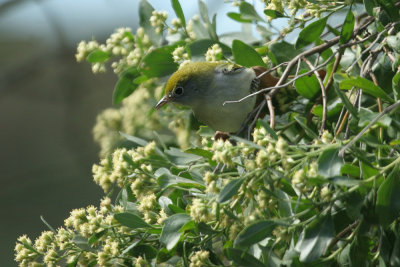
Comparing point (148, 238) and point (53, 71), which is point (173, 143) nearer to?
point (148, 238)

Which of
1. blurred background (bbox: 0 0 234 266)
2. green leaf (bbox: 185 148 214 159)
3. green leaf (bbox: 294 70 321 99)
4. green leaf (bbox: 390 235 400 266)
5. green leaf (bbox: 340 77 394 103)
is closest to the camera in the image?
green leaf (bbox: 390 235 400 266)

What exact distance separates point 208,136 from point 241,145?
30.5 inches

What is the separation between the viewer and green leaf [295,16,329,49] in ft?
5.10

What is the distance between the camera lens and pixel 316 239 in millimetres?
1136

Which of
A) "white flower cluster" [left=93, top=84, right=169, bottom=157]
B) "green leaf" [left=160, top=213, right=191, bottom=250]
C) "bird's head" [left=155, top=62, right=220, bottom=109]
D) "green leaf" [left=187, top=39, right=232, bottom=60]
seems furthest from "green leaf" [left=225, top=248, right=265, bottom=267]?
"white flower cluster" [left=93, top=84, right=169, bottom=157]

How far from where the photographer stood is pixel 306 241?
1.15 metres

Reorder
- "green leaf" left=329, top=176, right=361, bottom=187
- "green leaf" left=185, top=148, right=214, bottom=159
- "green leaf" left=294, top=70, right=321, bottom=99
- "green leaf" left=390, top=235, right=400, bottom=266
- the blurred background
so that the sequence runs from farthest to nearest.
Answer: the blurred background → "green leaf" left=294, top=70, right=321, bottom=99 → "green leaf" left=185, top=148, right=214, bottom=159 → "green leaf" left=390, top=235, right=400, bottom=266 → "green leaf" left=329, top=176, right=361, bottom=187

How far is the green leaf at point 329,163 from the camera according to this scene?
1.10 m

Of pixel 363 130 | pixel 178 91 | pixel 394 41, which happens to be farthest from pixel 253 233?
pixel 178 91

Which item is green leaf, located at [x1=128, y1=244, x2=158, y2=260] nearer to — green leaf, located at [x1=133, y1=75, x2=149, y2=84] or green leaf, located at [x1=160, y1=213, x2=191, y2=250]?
green leaf, located at [x1=160, y1=213, x2=191, y2=250]

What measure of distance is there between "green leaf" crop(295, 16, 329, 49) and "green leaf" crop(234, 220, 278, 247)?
66cm

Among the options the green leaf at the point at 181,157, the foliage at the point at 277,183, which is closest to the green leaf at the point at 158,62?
the foliage at the point at 277,183

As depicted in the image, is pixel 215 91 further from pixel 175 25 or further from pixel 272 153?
pixel 272 153

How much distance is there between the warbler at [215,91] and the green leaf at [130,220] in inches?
26.1
